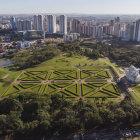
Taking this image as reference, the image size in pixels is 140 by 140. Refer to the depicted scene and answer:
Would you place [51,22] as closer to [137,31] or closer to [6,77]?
[137,31]

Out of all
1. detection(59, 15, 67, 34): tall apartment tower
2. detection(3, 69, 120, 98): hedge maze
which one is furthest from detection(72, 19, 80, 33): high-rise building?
detection(3, 69, 120, 98): hedge maze

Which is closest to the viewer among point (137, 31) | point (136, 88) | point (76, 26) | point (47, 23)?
point (136, 88)

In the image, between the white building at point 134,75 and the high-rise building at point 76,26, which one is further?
the high-rise building at point 76,26

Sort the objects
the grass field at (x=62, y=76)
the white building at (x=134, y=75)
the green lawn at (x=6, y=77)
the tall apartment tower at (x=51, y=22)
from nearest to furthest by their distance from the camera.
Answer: the grass field at (x=62, y=76) → the white building at (x=134, y=75) → the green lawn at (x=6, y=77) → the tall apartment tower at (x=51, y=22)

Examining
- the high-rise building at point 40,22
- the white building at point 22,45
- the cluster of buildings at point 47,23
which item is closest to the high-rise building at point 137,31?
the cluster of buildings at point 47,23

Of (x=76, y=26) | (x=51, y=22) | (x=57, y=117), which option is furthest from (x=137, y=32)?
(x=57, y=117)

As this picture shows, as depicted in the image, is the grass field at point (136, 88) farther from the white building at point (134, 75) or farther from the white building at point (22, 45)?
the white building at point (22, 45)

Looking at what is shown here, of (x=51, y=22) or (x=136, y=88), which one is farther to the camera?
(x=51, y=22)

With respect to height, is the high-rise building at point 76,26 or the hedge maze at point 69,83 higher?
the high-rise building at point 76,26

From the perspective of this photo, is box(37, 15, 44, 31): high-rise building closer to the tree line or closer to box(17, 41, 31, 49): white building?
box(17, 41, 31, 49): white building
